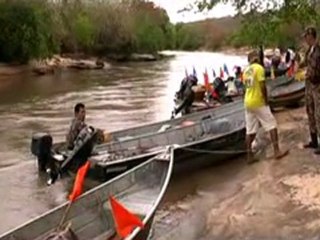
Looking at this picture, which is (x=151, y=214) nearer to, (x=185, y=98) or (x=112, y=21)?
(x=185, y=98)

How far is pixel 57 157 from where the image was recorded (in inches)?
452

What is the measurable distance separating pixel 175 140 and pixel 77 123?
2.26 metres

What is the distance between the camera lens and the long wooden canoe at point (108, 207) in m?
6.88

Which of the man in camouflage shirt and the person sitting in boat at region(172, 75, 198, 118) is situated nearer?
the man in camouflage shirt

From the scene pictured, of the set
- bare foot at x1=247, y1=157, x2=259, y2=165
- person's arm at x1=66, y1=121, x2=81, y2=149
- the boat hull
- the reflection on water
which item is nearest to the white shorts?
bare foot at x1=247, y1=157, x2=259, y2=165

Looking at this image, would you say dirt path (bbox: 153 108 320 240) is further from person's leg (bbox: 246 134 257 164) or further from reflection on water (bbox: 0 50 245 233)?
reflection on water (bbox: 0 50 245 233)

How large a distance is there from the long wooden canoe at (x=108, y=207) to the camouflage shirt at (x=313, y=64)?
2521 mm

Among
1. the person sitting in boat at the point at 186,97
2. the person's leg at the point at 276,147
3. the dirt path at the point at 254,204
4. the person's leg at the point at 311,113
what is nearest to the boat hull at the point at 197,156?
the dirt path at the point at 254,204

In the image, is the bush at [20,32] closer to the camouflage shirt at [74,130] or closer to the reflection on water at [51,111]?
Result: the reflection on water at [51,111]

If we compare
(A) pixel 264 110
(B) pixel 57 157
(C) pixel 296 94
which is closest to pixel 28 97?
(C) pixel 296 94

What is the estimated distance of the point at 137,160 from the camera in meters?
11.0

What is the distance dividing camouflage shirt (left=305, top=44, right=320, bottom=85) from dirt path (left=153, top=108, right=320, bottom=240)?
1382 mm

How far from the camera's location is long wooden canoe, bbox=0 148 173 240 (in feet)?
22.6

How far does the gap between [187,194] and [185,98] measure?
5911 mm
